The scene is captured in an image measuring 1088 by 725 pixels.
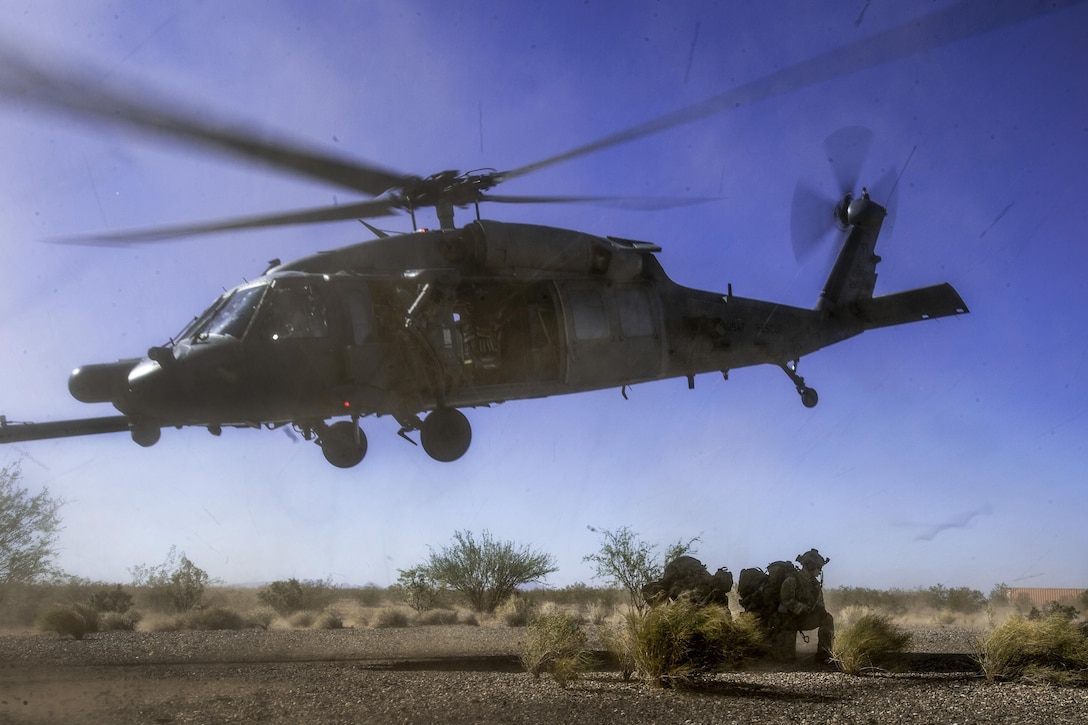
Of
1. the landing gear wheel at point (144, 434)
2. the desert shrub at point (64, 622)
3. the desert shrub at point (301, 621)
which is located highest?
the landing gear wheel at point (144, 434)

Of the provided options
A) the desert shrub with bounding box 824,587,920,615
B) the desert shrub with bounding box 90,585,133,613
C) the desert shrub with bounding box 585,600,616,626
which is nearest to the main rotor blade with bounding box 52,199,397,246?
the desert shrub with bounding box 585,600,616,626

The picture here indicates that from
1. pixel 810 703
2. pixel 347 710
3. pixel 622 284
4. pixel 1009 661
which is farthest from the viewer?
pixel 622 284

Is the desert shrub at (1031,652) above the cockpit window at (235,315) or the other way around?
the other way around

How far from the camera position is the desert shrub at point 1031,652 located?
31.3 feet

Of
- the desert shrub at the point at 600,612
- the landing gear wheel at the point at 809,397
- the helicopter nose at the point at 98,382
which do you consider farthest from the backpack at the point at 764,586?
the helicopter nose at the point at 98,382

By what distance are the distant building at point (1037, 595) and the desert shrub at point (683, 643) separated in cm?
1704

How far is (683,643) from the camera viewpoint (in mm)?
9000

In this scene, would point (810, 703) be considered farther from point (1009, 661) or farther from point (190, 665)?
point (190, 665)

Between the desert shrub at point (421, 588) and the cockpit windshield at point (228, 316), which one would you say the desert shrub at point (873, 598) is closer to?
the desert shrub at point (421, 588)

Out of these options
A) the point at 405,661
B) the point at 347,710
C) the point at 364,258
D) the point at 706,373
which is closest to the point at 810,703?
the point at 347,710

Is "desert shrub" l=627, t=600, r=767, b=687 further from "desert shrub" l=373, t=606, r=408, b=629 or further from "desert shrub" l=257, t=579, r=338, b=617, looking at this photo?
"desert shrub" l=257, t=579, r=338, b=617

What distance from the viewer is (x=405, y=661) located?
1048 centimetres

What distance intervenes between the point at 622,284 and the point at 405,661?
19.6 ft

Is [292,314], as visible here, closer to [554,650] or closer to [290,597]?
[554,650]
